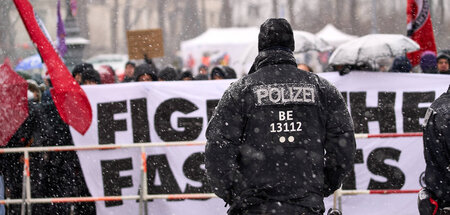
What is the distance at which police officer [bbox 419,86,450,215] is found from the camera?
5.35m

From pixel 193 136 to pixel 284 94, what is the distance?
4898mm

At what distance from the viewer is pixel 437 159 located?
5387mm

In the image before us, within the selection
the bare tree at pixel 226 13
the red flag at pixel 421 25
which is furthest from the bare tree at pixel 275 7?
the red flag at pixel 421 25

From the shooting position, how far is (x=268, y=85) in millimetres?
4551

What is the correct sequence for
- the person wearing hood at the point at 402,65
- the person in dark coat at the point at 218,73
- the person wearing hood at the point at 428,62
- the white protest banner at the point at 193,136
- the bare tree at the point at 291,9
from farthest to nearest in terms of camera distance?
the bare tree at the point at 291,9 < the person in dark coat at the point at 218,73 < the person wearing hood at the point at 402,65 < the person wearing hood at the point at 428,62 < the white protest banner at the point at 193,136

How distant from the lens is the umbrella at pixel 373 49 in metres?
9.24

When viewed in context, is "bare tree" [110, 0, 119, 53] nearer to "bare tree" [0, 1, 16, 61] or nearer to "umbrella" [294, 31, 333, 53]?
"bare tree" [0, 1, 16, 61]

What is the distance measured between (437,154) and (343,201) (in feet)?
12.5

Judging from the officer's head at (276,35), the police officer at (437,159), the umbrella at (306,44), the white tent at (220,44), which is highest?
the officer's head at (276,35)

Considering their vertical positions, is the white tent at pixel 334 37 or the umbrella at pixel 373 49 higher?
the umbrella at pixel 373 49

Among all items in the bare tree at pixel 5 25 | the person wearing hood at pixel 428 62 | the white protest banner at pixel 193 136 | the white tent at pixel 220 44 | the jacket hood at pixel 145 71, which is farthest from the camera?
the white tent at pixel 220 44

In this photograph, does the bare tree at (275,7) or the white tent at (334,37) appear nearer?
the white tent at (334,37)

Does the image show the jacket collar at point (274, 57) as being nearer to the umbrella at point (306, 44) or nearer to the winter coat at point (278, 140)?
the winter coat at point (278, 140)

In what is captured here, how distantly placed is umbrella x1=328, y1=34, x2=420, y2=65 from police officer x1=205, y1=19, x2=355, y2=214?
4820mm
